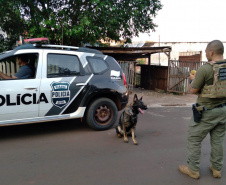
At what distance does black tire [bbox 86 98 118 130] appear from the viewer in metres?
5.27

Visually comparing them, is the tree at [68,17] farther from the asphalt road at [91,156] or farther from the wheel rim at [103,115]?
the asphalt road at [91,156]

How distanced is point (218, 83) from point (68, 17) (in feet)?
23.1

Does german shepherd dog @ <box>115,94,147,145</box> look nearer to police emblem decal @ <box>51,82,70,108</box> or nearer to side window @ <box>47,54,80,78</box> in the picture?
police emblem decal @ <box>51,82,70,108</box>

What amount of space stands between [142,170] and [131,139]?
4.73 ft

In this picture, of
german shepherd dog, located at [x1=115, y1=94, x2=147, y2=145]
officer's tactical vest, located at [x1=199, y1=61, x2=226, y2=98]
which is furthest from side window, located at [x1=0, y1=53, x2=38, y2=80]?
officer's tactical vest, located at [x1=199, y1=61, x2=226, y2=98]

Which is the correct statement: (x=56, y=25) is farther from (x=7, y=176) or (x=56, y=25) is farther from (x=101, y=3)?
(x=7, y=176)

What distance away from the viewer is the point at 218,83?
2992mm

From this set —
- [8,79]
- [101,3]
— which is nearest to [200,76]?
[8,79]

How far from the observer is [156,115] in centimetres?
735

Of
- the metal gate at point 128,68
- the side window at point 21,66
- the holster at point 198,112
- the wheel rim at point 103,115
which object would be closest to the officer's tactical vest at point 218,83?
the holster at point 198,112

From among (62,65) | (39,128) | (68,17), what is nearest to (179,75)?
(68,17)

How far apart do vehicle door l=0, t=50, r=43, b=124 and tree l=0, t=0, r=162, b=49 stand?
368 cm

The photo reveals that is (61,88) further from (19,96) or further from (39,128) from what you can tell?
(39,128)

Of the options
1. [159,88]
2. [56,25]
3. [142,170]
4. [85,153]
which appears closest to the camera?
[142,170]
